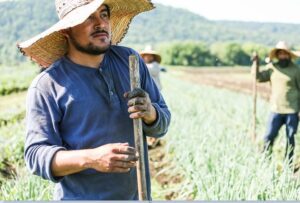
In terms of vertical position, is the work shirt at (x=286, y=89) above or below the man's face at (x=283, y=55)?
below

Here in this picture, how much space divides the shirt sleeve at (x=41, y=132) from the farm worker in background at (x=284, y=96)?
345 centimetres

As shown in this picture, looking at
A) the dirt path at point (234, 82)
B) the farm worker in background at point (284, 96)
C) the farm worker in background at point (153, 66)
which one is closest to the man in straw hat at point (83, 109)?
the farm worker in background at point (284, 96)

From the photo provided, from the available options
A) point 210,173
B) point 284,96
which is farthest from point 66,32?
point 284,96

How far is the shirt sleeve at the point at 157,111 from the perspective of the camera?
1.64m

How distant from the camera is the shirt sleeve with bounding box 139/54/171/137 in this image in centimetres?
164

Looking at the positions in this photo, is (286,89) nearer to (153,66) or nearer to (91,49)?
(153,66)

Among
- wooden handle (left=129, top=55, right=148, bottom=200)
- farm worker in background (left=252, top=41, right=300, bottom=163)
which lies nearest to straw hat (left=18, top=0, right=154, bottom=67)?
wooden handle (left=129, top=55, right=148, bottom=200)

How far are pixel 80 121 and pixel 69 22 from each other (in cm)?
26

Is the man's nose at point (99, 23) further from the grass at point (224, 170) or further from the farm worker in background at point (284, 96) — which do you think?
the farm worker in background at point (284, 96)

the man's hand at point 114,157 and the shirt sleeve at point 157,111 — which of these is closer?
the man's hand at point 114,157

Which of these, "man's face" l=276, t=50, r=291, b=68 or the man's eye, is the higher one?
the man's eye

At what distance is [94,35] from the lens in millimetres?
1571

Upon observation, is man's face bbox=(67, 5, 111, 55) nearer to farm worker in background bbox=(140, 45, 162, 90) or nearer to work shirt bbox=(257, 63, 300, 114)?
work shirt bbox=(257, 63, 300, 114)

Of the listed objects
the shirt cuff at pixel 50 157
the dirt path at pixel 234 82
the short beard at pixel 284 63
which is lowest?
the dirt path at pixel 234 82
